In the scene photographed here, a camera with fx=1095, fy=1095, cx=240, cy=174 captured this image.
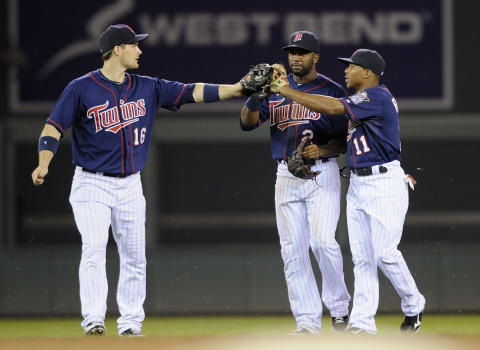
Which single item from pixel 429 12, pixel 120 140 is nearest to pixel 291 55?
pixel 120 140

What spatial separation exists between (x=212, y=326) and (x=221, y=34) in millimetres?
2713

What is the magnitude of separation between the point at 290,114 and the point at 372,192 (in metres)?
0.64

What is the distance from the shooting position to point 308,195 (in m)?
5.82

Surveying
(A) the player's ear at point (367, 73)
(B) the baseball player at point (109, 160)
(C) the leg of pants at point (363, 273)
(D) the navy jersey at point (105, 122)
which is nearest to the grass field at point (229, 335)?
(C) the leg of pants at point (363, 273)

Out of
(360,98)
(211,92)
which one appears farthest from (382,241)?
(211,92)

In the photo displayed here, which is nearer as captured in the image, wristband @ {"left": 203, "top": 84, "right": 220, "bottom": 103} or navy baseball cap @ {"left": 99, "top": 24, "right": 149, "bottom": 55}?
navy baseball cap @ {"left": 99, "top": 24, "right": 149, "bottom": 55}

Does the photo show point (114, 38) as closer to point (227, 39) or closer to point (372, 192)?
point (372, 192)

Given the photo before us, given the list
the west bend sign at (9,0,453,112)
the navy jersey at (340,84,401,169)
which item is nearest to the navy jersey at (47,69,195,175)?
the navy jersey at (340,84,401,169)

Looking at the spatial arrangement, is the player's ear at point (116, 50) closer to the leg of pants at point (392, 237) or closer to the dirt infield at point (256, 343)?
the leg of pants at point (392, 237)

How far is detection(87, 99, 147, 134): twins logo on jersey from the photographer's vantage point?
5.73m

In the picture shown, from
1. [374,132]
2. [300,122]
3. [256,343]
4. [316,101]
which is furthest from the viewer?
[300,122]

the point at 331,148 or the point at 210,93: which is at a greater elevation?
the point at 210,93

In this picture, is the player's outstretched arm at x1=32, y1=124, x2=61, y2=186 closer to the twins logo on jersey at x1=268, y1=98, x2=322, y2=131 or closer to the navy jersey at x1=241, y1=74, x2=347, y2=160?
the navy jersey at x1=241, y1=74, x2=347, y2=160

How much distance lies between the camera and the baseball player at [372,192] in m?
5.59
